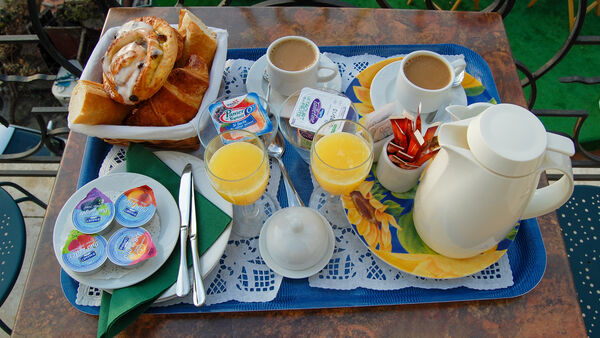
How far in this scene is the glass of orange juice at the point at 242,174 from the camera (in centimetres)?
75

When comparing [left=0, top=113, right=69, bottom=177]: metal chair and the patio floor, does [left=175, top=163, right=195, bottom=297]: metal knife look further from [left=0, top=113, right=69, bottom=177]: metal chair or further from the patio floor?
the patio floor

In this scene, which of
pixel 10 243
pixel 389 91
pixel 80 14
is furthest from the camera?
pixel 80 14

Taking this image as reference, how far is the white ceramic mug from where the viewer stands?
0.79 meters

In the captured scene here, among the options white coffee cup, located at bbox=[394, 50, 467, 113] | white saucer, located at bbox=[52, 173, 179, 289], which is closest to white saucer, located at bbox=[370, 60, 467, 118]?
white coffee cup, located at bbox=[394, 50, 467, 113]

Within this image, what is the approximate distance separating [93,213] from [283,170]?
40 centimetres

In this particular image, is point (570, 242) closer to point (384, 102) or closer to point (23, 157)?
point (384, 102)

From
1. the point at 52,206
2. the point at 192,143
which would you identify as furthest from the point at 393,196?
the point at 52,206

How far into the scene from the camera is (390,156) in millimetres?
796

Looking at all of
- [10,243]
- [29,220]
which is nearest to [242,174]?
[10,243]

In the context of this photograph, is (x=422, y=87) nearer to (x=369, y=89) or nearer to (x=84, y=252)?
(x=369, y=89)

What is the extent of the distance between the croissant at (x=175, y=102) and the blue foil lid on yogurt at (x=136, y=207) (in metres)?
0.16

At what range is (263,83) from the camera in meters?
1.00

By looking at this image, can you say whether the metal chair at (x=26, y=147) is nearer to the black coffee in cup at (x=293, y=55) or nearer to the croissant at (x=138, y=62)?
the croissant at (x=138, y=62)

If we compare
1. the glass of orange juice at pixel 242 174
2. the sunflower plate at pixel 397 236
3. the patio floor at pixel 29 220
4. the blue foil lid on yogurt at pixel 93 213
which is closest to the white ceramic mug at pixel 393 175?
the sunflower plate at pixel 397 236
